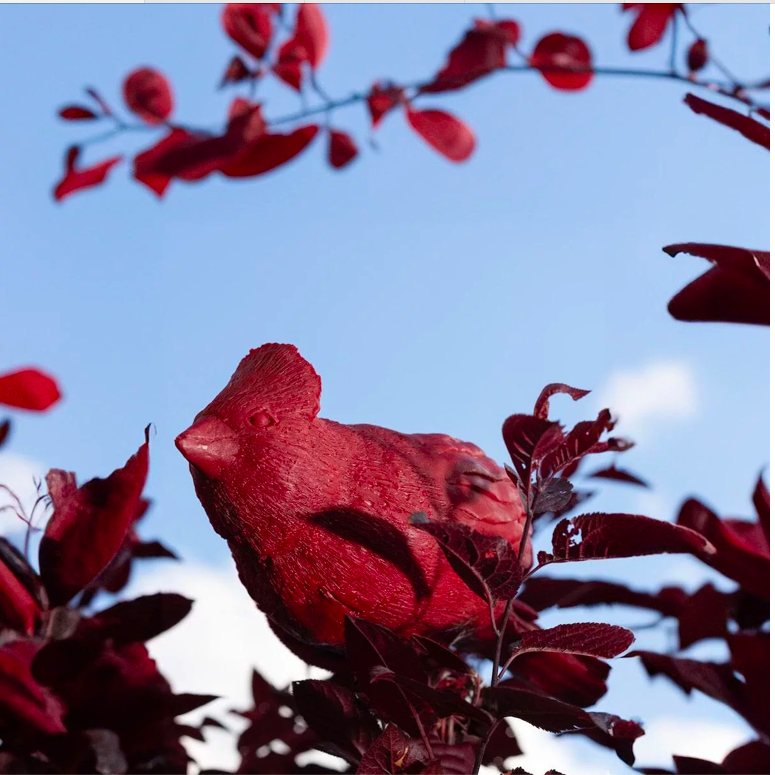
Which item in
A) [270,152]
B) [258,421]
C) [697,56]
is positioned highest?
[697,56]

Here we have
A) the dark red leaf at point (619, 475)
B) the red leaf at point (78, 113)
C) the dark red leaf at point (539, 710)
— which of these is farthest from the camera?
the red leaf at point (78, 113)

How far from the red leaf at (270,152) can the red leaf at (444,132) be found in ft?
0.37

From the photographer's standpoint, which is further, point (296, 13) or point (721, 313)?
point (296, 13)

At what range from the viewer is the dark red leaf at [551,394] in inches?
17.8

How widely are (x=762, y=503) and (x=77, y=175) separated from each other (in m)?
0.63

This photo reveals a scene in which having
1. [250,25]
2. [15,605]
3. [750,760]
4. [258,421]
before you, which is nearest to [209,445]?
[258,421]

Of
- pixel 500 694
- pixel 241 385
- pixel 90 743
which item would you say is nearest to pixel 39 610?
pixel 90 743

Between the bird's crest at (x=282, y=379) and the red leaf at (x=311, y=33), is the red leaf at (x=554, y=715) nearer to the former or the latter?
the bird's crest at (x=282, y=379)

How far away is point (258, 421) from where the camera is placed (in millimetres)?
492

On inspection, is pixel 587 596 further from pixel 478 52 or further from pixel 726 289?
pixel 478 52

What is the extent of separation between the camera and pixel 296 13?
73 centimetres

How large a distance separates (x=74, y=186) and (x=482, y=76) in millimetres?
404

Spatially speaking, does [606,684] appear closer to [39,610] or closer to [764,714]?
[764,714]

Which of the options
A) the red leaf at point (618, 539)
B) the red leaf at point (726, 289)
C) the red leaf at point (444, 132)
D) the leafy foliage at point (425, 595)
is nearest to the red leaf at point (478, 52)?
the leafy foliage at point (425, 595)
